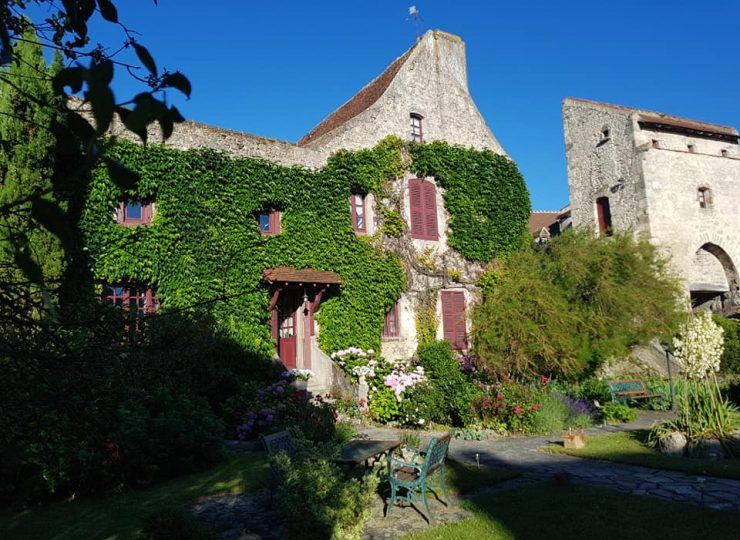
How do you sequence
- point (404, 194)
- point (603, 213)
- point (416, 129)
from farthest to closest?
point (603, 213) → point (416, 129) → point (404, 194)

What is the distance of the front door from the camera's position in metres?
16.4

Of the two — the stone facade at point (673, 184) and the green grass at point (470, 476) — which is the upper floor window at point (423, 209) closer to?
the stone facade at point (673, 184)

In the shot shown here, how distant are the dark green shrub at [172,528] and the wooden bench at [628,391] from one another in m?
12.7

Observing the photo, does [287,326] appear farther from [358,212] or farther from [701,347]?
[701,347]

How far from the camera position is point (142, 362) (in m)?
4.04

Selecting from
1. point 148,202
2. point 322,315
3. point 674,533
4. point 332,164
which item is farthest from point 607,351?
point 148,202

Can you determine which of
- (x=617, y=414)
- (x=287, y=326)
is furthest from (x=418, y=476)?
Result: (x=287, y=326)

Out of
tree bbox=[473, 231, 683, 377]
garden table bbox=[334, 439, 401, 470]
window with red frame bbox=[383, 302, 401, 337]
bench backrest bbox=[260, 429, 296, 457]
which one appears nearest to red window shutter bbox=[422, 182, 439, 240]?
tree bbox=[473, 231, 683, 377]

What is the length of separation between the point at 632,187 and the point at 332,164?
1558 cm

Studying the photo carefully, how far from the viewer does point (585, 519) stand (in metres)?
6.30

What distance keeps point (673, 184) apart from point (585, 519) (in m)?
23.4

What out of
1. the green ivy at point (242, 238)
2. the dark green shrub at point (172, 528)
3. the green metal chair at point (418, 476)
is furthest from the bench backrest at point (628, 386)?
the dark green shrub at point (172, 528)

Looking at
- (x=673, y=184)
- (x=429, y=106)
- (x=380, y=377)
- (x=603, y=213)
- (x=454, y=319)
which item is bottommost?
(x=380, y=377)

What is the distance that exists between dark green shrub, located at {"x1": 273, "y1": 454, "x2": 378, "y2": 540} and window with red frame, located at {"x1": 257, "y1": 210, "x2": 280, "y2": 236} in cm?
1039
